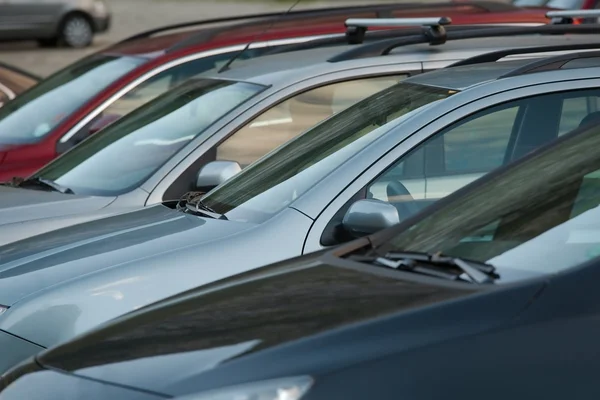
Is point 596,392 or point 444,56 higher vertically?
point 444,56

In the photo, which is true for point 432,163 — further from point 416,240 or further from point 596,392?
point 596,392

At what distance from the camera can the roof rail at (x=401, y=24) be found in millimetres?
6301

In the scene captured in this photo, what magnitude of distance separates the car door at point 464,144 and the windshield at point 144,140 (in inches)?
55.6

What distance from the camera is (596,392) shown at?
271cm

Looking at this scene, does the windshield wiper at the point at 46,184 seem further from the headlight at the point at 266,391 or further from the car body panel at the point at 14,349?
the headlight at the point at 266,391

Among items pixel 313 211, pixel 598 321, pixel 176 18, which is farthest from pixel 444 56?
pixel 176 18

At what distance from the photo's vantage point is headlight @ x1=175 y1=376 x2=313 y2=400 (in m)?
2.61

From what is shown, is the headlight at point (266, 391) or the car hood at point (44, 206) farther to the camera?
the car hood at point (44, 206)

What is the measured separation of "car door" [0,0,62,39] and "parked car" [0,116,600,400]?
1986cm

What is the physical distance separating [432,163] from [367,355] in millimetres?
2062

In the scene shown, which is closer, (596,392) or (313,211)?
(596,392)

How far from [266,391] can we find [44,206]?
11.2 feet

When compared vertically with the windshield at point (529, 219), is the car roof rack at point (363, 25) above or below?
above

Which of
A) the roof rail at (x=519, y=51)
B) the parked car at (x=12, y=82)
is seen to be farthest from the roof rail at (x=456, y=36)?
the parked car at (x=12, y=82)
